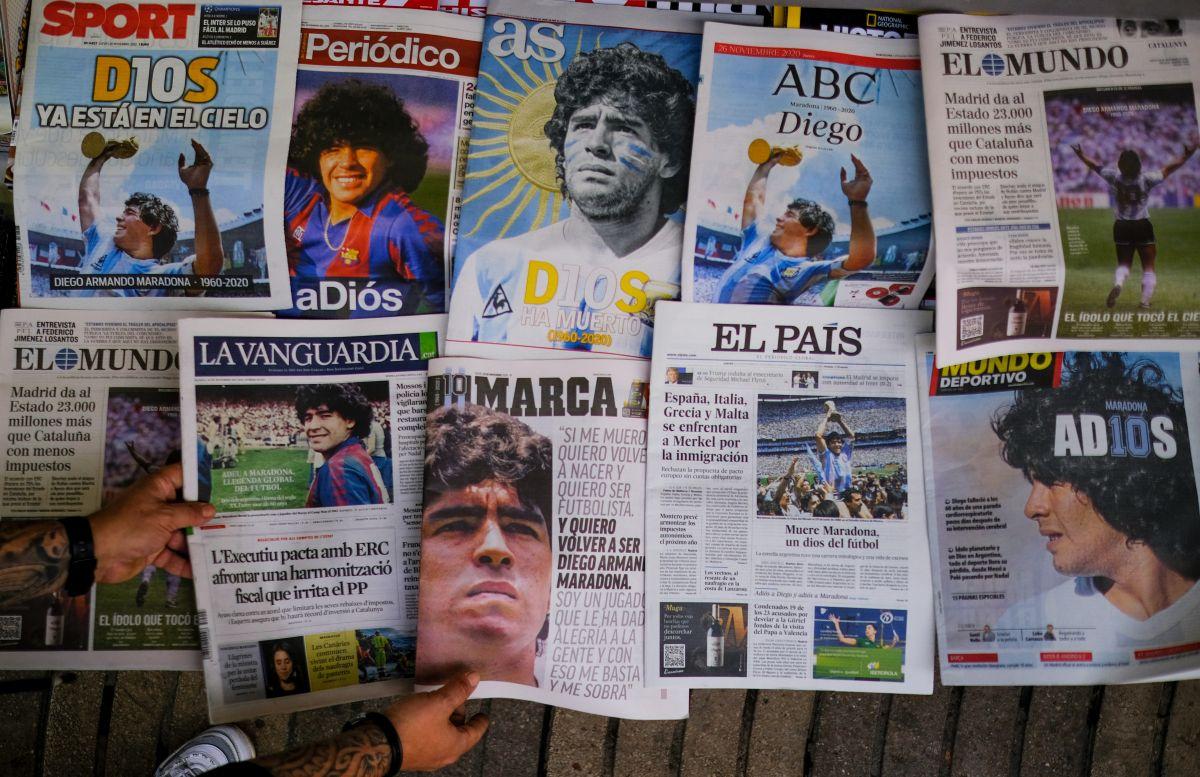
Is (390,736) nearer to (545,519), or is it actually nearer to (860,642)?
(545,519)

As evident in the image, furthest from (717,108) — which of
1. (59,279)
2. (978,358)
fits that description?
(59,279)

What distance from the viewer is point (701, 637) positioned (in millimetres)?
925

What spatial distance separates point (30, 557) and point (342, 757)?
1.36 ft

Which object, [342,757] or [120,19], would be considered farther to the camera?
[120,19]

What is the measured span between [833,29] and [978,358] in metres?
0.42

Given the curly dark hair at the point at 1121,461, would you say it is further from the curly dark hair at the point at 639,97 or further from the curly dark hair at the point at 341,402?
the curly dark hair at the point at 341,402

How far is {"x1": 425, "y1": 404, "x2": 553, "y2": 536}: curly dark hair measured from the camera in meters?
0.92

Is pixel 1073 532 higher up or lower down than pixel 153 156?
lower down

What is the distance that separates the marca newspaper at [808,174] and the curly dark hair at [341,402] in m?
0.41

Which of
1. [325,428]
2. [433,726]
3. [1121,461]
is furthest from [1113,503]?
[325,428]

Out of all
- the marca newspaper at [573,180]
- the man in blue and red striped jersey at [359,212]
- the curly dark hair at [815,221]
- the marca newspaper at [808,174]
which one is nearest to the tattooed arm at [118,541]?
the man in blue and red striped jersey at [359,212]

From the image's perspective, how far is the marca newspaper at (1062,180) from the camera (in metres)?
0.88

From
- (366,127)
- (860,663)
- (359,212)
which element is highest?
(366,127)

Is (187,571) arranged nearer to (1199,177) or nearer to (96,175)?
(96,175)
